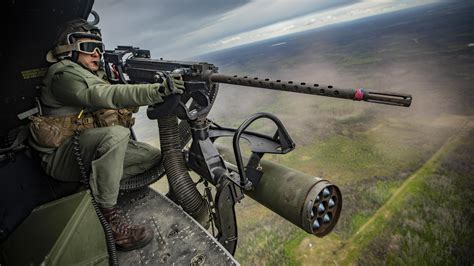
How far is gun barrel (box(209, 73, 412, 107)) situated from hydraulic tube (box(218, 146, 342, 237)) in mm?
1036

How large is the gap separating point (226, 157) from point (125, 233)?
1.88 meters

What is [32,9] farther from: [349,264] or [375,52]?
[375,52]

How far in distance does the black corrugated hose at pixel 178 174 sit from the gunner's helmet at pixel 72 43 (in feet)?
4.88

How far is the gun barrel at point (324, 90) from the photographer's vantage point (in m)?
2.65

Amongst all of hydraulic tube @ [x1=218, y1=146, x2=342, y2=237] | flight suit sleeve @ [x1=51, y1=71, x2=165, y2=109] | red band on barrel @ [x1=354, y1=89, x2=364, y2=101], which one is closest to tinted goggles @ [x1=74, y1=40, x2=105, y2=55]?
flight suit sleeve @ [x1=51, y1=71, x2=165, y2=109]

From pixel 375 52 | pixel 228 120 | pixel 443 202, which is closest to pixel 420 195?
pixel 443 202

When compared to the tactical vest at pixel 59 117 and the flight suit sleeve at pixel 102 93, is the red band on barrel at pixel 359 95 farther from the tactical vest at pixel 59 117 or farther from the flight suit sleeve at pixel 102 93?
the tactical vest at pixel 59 117

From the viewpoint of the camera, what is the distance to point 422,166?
5100 centimetres

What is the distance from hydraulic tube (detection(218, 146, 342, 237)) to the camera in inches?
126

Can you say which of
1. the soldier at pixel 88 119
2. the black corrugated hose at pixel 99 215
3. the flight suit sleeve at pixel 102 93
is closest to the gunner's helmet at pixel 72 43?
the soldier at pixel 88 119

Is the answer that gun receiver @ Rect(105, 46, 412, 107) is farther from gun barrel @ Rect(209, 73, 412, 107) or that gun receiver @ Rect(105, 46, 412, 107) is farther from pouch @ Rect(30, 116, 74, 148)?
pouch @ Rect(30, 116, 74, 148)

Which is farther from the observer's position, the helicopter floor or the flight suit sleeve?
the flight suit sleeve

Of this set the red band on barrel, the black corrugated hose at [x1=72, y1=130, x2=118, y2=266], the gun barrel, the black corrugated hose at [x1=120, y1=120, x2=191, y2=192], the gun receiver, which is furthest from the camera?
the black corrugated hose at [x1=120, y1=120, x2=191, y2=192]

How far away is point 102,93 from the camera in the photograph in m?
3.50
